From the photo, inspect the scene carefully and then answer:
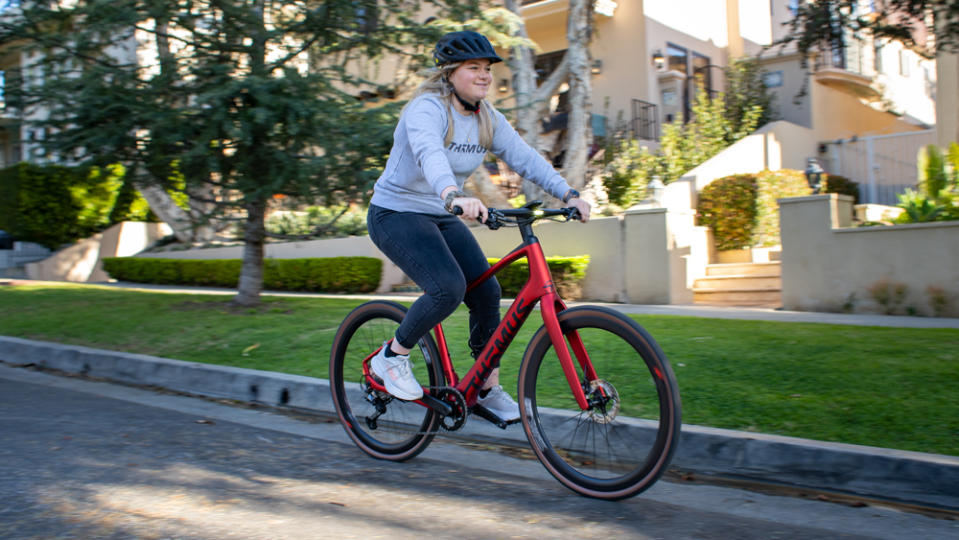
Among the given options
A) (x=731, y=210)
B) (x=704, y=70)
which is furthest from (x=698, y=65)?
(x=731, y=210)

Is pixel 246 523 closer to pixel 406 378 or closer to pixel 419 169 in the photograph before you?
pixel 406 378

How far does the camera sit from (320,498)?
11.4 feet

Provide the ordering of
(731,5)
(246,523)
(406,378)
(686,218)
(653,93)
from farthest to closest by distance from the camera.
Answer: (731,5)
(653,93)
(686,218)
(406,378)
(246,523)

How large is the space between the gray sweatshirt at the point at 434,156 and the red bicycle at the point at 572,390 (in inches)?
15.6

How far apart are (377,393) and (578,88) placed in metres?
11.9

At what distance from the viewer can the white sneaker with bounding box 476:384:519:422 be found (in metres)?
3.81

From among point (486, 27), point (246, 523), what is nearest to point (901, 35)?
point (486, 27)

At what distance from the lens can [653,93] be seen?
66.2 ft

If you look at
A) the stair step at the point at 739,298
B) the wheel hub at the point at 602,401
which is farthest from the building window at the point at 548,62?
the wheel hub at the point at 602,401

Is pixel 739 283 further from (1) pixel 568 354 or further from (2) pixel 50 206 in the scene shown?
(2) pixel 50 206

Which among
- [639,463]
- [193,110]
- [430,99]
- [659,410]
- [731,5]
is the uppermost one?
[731,5]

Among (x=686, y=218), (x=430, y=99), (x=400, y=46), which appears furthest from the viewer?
(x=686, y=218)

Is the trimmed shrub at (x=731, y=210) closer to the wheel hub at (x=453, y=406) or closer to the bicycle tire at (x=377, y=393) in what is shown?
the bicycle tire at (x=377, y=393)

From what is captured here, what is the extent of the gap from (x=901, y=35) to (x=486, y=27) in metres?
5.39
